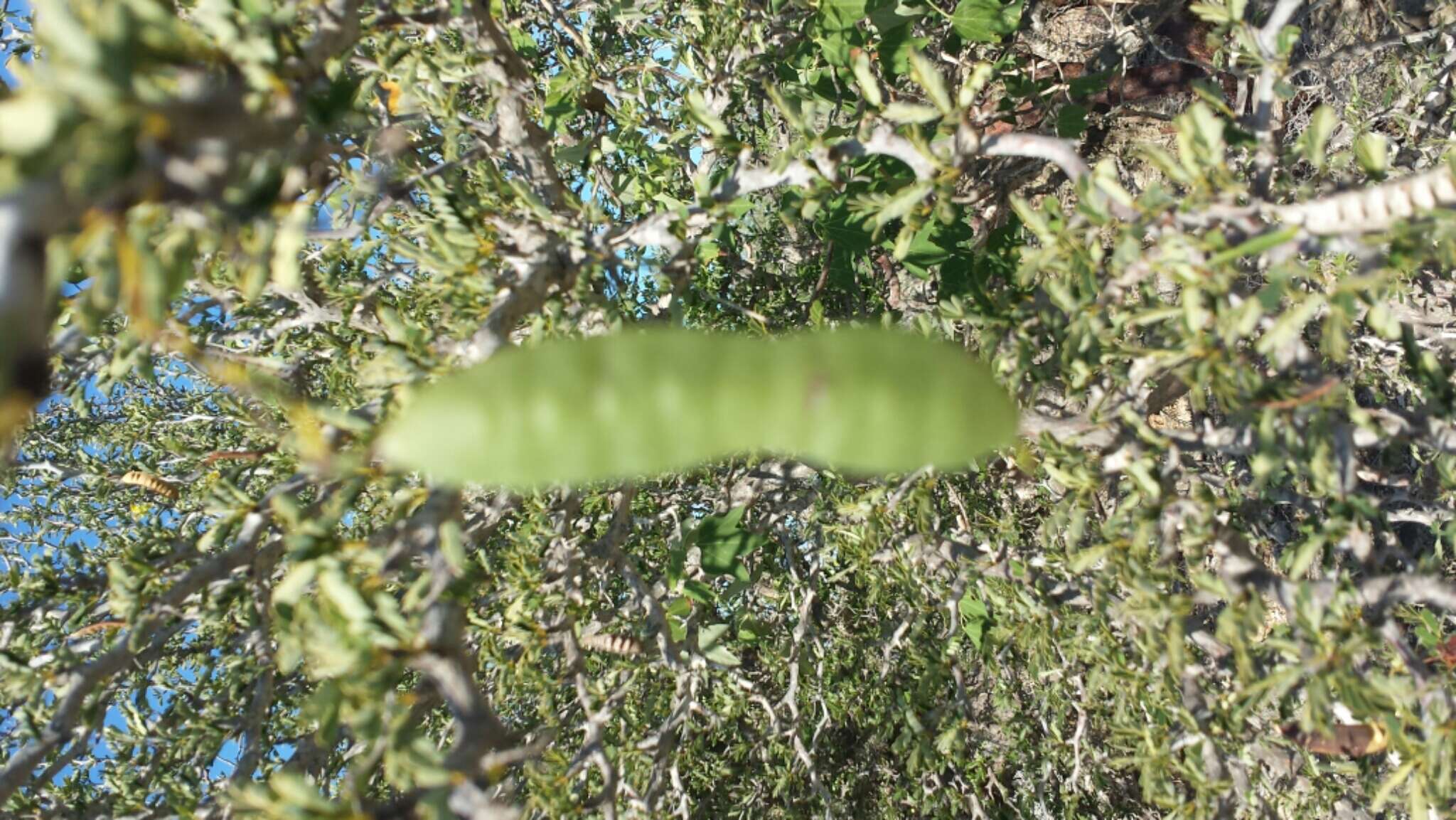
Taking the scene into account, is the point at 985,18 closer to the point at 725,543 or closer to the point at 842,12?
the point at 842,12

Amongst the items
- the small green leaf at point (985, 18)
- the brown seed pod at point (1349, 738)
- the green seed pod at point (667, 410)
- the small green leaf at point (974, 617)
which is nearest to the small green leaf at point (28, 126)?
the green seed pod at point (667, 410)

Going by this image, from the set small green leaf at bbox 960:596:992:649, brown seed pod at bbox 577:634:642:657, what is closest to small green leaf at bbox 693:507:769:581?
brown seed pod at bbox 577:634:642:657

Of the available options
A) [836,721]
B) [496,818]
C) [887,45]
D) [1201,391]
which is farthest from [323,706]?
[836,721]

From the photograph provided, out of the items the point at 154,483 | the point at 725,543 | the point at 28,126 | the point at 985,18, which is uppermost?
the point at 28,126

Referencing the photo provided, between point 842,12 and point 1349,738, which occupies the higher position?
point 842,12

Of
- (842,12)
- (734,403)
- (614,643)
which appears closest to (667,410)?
(734,403)

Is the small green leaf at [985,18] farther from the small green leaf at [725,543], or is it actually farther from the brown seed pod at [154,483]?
the brown seed pod at [154,483]

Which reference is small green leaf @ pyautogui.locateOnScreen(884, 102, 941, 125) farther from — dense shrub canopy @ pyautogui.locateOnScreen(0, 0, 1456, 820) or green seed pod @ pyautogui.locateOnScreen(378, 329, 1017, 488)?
green seed pod @ pyautogui.locateOnScreen(378, 329, 1017, 488)
